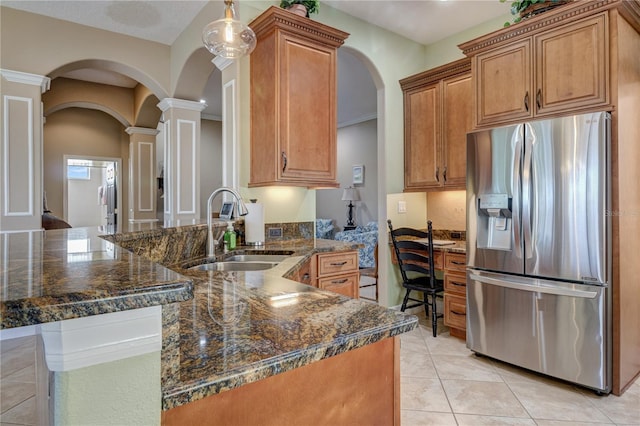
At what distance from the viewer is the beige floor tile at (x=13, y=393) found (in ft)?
7.19

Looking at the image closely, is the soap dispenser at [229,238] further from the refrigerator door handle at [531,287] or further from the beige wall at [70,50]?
the beige wall at [70,50]

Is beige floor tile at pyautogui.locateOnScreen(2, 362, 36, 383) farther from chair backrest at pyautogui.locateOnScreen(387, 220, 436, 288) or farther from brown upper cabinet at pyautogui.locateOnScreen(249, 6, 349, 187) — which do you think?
chair backrest at pyautogui.locateOnScreen(387, 220, 436, 288)

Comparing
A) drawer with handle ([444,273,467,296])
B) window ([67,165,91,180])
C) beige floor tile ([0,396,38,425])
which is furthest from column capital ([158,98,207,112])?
window ([67,165,91,180])

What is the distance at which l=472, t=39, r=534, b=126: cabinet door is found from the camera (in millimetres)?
2584

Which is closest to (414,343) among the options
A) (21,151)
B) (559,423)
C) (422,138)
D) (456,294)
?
(456,294)

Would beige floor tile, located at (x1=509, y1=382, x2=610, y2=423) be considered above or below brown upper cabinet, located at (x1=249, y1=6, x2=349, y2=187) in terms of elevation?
below

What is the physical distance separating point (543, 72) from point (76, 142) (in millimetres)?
7536

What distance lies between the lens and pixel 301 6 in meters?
2.79

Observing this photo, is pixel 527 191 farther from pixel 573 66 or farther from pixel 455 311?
pixel 455 311

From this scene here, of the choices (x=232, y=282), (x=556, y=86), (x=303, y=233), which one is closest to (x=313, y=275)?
(x=303, y=233)

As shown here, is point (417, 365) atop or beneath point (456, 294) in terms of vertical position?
beneath

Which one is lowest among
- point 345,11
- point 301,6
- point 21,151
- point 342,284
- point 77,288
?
point 342,284

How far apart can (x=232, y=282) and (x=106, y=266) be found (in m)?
0.80

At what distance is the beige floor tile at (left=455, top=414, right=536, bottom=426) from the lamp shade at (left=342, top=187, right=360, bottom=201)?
5761 mm
